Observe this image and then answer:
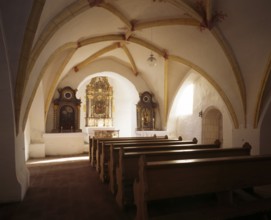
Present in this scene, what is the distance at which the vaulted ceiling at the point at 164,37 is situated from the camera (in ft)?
15.6

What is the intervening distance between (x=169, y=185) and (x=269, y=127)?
631cm

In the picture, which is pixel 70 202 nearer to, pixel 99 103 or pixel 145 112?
pixel 145 112

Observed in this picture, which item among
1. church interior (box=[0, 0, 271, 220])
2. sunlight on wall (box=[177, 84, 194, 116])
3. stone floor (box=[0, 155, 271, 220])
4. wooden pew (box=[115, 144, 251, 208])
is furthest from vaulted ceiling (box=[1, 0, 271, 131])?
sunlight on wall (box=[177, 84, 194, 116])

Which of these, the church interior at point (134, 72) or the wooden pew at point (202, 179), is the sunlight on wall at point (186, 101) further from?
the wooden pew at point (202, 179)

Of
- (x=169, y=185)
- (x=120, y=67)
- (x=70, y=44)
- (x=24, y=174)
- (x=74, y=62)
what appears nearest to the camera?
(x=169, y=185)

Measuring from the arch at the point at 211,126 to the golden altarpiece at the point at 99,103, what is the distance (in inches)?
283

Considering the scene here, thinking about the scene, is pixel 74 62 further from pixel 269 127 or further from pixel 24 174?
pixel 269 127

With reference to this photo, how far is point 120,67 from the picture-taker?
1308 cm

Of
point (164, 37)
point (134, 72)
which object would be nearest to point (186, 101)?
point (134, 72)

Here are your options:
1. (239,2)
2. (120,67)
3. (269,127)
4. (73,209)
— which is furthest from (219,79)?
(73,209)

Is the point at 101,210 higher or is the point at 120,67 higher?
the point at 120,67

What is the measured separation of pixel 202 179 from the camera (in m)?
3.18

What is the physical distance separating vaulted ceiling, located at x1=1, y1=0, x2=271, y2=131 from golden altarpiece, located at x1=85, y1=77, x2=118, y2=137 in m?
4.78

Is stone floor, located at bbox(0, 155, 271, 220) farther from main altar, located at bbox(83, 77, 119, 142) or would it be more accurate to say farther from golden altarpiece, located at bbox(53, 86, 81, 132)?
main altar, located at bbox(83, 77, 119, 142)
